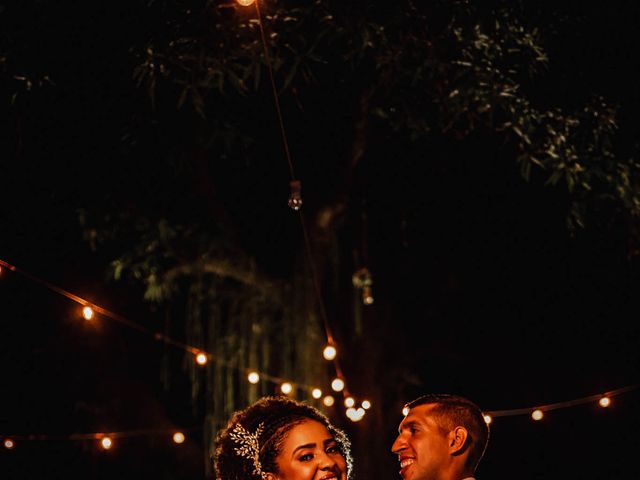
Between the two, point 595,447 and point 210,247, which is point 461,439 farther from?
point 595,447

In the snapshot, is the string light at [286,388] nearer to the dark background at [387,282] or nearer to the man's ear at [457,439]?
the dark background at [387,282]

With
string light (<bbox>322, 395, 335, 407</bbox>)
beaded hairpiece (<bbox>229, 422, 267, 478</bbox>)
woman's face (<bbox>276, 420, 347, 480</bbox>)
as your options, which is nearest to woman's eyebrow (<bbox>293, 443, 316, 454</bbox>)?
woman's face (<bbox>276, 420, 347, 480</bbox>)

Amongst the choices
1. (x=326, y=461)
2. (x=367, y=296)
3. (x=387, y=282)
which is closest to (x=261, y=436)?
(x=326, y=461)

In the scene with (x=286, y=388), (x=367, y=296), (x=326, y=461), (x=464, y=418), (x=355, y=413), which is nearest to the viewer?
(x=326, y=461)

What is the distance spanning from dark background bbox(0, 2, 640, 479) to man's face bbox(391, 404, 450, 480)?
3031 millimetres

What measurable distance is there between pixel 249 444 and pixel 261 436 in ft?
0.22

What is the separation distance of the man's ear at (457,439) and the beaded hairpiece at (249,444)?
2.94 feet

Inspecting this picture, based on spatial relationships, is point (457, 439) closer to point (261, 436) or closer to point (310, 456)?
point (310, 456)

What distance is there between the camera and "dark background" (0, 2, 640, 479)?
659 cm

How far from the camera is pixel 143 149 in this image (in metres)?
7.05

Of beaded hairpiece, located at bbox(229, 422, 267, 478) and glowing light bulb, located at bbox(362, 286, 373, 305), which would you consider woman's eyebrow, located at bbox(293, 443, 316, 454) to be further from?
glowing light bulb, located at bbox(362, 286, 373, 305)

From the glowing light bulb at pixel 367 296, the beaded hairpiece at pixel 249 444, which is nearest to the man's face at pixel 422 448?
the beaded hairpiece at pixel 249 444

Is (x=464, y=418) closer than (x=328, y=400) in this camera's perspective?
Yes

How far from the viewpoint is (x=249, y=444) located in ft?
12.6
